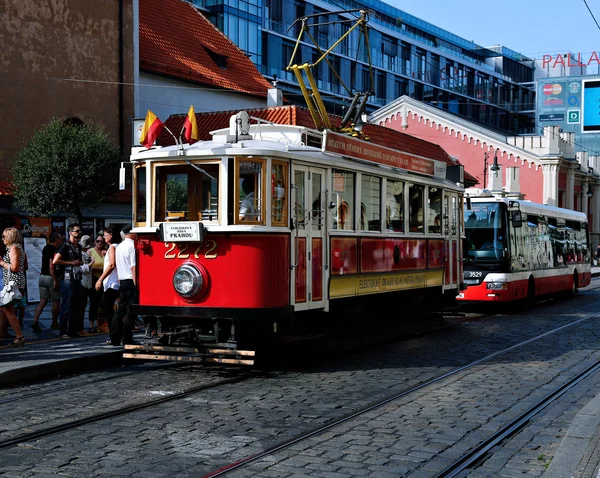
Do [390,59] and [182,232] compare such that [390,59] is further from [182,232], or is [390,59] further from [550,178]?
[182,232]

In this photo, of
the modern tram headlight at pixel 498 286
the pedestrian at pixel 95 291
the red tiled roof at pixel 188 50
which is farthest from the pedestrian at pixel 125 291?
the red tiled roof at pixel 188 50

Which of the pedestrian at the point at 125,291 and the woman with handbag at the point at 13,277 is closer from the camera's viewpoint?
the pedestrian at the point at 125,291

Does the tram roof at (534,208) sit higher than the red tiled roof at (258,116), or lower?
lower

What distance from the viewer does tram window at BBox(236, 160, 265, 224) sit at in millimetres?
10312

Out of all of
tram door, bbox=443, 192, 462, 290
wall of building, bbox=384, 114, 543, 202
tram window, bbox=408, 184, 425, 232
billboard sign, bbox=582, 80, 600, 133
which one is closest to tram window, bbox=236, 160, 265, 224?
tram window, bbox=408, 184, 425, 232

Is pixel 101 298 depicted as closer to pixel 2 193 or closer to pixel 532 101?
pixel 2 193

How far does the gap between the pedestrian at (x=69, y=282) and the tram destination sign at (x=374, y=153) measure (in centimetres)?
439

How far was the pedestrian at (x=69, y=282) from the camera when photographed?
42.8 feet

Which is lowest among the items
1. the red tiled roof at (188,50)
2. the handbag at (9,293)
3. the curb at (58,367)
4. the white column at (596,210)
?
the curb at (58,367)

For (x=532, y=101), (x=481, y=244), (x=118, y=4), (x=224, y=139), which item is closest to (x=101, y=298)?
(x=224, y=139)

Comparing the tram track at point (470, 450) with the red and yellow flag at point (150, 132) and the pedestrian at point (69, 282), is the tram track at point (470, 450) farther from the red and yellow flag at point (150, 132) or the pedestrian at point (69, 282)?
the pedestrian at point (69, 282)

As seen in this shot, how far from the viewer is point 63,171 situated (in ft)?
73.1

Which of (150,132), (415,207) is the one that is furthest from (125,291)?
(415,207)

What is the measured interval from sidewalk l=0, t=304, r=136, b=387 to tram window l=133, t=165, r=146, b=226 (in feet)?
A: 6.15
